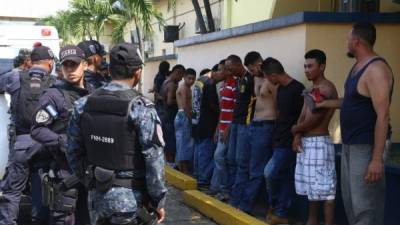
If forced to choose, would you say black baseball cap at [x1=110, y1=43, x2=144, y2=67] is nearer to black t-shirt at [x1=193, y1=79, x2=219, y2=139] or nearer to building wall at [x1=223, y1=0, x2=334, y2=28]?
black t-shirt at [x1=193, y1=79, x2=219, y2=139]

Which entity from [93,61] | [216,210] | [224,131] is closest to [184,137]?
[224,131]

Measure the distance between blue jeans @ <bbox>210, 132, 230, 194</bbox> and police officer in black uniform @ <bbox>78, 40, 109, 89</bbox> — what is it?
86.5 inches

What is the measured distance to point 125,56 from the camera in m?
3.95

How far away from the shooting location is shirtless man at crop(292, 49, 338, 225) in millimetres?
5984

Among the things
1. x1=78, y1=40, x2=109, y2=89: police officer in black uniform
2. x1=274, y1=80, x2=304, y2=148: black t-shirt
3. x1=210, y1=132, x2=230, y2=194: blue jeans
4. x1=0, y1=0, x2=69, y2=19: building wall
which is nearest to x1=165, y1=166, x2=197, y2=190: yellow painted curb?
x1=210, y1=132, x2=230, y2=194: blue jeans

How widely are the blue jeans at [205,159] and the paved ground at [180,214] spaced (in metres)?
0.46

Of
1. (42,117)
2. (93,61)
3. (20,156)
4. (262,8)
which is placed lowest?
(20,156)

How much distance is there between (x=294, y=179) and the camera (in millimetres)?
6652

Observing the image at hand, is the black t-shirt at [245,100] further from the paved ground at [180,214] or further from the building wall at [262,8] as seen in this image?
the building wall at [262,8]

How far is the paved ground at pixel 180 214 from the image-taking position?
7320 millimetres

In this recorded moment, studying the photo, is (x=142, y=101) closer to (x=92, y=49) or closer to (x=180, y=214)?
(x=92, y=49)

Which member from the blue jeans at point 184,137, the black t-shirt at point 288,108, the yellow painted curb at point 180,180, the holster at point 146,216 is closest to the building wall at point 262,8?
the blue jeans at point 184,137

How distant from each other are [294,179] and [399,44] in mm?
2064

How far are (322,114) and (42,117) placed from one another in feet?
8.87
